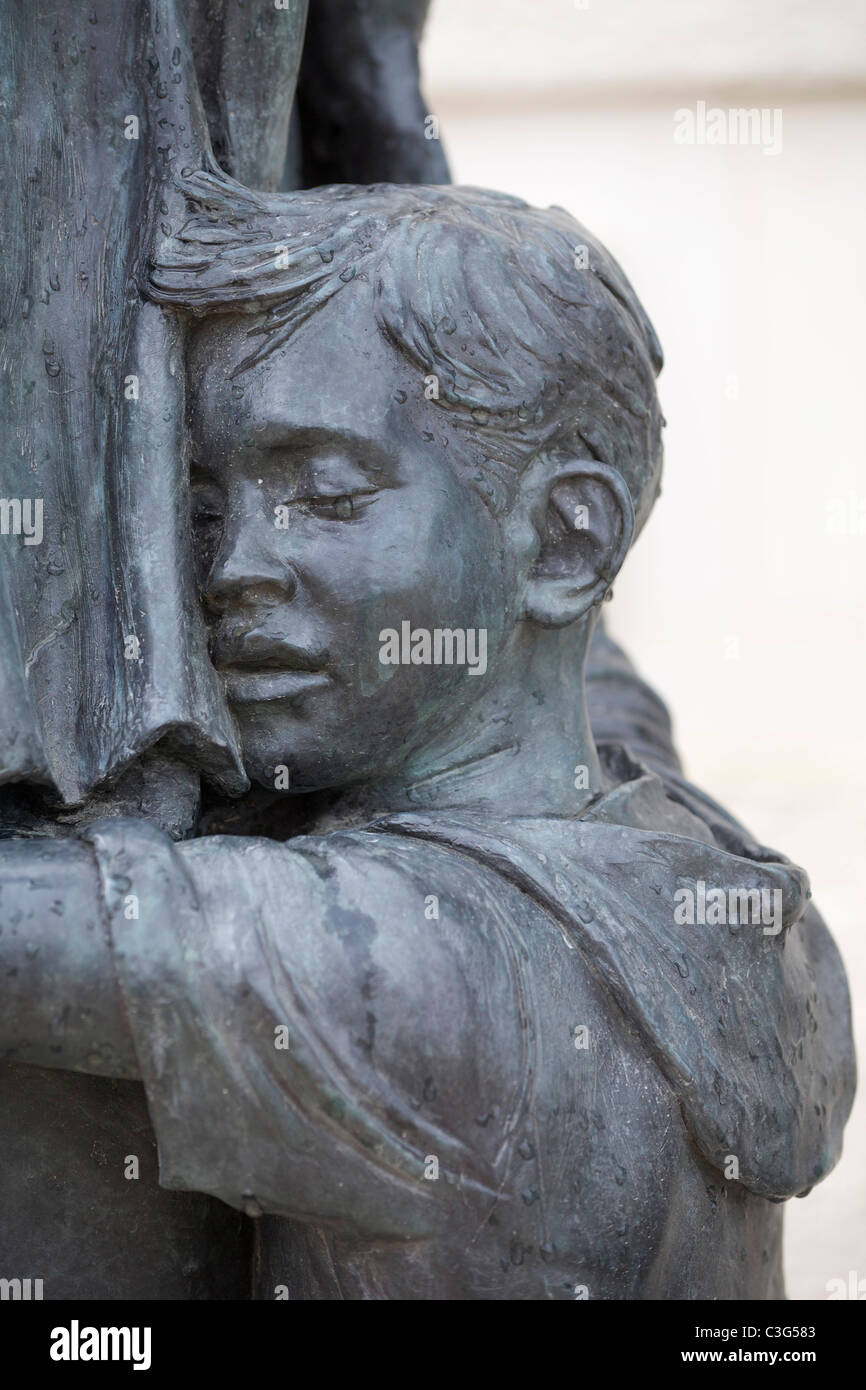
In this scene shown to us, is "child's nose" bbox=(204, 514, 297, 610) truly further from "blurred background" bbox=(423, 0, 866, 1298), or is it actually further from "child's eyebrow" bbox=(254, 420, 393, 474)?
"blurred background" bbox=(423, 0, 866, 1298)

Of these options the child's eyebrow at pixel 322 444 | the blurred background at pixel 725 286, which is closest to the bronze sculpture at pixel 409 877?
the child's eyebrow at pixel 322 444

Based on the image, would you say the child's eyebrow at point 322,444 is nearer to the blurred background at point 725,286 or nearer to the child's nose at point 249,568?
the child's nose at point 249,568

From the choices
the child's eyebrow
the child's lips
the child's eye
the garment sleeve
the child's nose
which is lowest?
the garment sleeve

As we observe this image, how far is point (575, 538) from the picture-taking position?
1.90 m

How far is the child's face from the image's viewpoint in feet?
5.74

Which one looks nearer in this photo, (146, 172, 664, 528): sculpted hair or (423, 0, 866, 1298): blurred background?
(146, 172, 664, 528): sculpted hair

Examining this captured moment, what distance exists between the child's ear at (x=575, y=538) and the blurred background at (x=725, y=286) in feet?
11.0

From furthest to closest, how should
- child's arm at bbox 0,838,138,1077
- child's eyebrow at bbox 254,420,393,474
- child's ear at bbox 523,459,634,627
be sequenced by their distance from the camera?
child's ear at bbox 523,459,634,627
child's eyebrow at bbox 254,420,393,474
child's arm at bbox 0,838,138,1077

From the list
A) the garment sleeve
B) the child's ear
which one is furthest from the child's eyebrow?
the garment sleeve

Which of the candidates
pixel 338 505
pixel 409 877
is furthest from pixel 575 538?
pixel 409 877

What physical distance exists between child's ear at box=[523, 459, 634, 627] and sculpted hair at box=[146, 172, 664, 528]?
3 centimetres

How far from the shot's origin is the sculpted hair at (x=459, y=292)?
1.75m

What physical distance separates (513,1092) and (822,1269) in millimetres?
1871

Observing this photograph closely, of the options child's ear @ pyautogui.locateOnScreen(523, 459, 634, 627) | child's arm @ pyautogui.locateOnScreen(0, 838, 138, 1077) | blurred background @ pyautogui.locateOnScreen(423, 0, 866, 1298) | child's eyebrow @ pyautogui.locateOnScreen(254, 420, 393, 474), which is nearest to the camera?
child's arm @ pyautogui.locateOnScreen(0, 838, 138, 1077)
